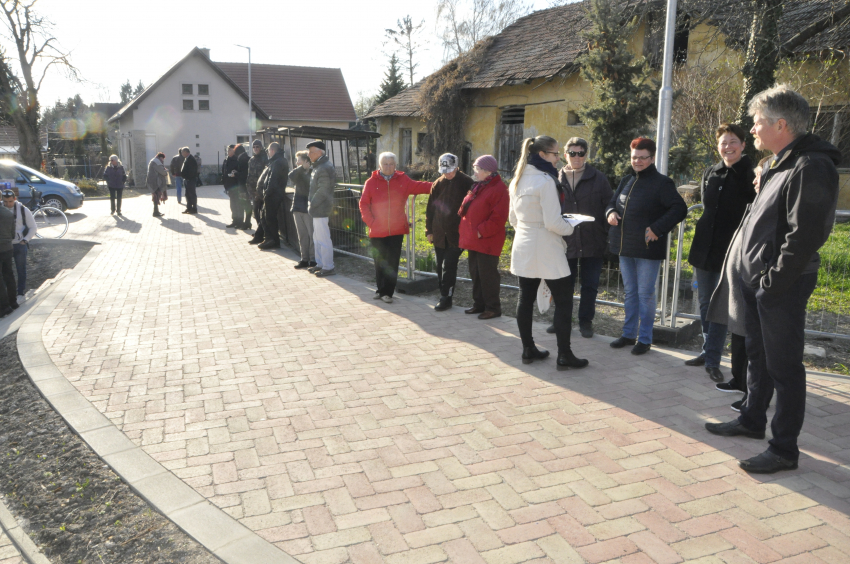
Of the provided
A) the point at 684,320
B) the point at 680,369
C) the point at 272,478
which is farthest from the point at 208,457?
the point at 684,320

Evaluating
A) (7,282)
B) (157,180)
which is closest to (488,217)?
(7,282)


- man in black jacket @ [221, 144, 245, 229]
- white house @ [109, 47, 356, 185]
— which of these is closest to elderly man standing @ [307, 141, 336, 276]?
man in black jacket @ [221, 144, 245, 229]

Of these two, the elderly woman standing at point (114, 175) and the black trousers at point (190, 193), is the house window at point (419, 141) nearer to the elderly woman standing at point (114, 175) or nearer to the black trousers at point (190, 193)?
the black trousers at point (190, 193)

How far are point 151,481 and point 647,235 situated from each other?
412cm

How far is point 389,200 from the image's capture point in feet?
24.6

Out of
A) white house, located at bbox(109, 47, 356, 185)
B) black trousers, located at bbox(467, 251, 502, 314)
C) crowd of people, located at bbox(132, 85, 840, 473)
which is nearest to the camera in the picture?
crowd of people, located at bbox(132, 85, 840, 473)

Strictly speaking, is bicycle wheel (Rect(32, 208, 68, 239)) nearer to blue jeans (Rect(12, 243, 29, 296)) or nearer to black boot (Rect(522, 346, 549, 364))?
blue jeans (Rect(12, 243, 29, 296))

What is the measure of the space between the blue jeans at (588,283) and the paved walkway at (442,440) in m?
0.37

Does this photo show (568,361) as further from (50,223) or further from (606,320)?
(50,223)

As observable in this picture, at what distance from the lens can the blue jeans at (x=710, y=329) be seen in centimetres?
502

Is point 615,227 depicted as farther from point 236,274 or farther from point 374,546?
point 236,274

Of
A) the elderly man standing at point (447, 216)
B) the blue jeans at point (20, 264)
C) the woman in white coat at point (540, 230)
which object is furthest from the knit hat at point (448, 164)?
the blue jeans at point (20, 264)

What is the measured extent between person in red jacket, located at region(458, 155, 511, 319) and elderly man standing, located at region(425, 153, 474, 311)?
0.99 ft

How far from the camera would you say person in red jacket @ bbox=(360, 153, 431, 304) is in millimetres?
7512
